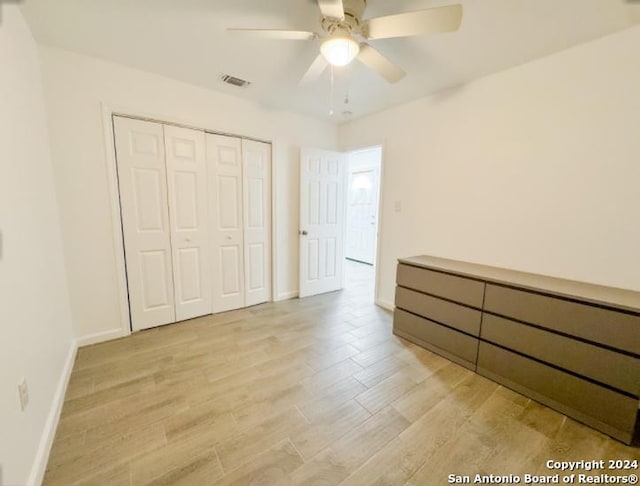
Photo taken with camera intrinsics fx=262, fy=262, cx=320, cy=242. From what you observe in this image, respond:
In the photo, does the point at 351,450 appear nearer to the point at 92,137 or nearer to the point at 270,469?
the point at 270,469

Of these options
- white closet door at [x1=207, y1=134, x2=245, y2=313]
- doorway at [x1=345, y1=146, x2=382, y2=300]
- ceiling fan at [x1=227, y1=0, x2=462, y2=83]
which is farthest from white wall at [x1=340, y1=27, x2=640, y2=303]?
doorway at [x1=345, y1=146, x2=382, y2=300]

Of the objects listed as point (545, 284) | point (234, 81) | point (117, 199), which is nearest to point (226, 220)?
point (117, 199)

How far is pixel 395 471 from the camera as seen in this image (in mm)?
1267

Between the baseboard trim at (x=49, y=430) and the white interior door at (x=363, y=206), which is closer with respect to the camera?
the baseboard trim at (x=49, y=430)

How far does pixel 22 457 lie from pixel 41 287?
0.88 meters

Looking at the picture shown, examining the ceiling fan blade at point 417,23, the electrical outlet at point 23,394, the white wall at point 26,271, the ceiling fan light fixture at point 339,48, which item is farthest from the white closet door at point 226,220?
the ceiling fan blade at point 417,23

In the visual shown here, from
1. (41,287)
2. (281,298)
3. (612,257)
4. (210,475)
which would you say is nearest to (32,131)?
(41,287)

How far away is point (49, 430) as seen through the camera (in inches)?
53.9

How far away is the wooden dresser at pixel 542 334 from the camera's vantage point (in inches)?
57.1

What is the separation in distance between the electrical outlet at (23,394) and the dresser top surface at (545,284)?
255 centimetres

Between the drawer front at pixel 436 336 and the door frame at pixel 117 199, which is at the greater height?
the door frame at pixel 117 199

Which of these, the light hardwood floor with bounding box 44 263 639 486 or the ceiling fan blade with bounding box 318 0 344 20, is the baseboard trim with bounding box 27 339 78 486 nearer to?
the light hardwood floor with bounding box 44 263 639 486

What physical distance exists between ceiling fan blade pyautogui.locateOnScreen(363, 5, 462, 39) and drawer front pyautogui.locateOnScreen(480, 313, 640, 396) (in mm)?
1861

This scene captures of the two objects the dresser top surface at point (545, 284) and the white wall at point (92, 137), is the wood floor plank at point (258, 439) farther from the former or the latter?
the white wall at point (92, 137)
